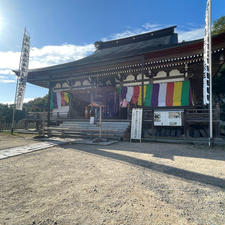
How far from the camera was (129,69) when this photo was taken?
10.8 m

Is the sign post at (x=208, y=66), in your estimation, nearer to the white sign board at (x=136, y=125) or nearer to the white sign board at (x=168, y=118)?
the white sign board at (x=168, y=118)

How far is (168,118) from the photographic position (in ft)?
27.1

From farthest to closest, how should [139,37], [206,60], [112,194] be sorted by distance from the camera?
1. [139,37]
2. [206,60]
3. [112,194]

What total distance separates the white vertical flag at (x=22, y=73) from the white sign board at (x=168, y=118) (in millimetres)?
10160

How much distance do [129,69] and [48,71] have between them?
6.35m

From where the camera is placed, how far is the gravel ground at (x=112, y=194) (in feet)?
5.10

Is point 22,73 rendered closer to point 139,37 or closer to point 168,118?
point 168,118

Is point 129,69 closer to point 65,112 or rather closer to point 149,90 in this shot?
point 149,90

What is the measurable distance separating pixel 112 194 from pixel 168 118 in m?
7.09

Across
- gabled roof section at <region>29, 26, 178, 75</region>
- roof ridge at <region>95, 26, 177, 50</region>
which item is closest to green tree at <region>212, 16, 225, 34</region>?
gabled roof section at <region>29, 26, 178, 75</region>

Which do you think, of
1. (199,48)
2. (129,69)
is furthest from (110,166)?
(129,69)

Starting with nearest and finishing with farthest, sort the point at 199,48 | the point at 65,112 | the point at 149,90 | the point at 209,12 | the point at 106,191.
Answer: the point at 106,191, the point at 209,12, the point at 199,48, the point at 149,90, the point at 65,112

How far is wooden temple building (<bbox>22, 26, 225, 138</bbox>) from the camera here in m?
7.66

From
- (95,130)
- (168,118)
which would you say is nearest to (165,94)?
(168,118)
